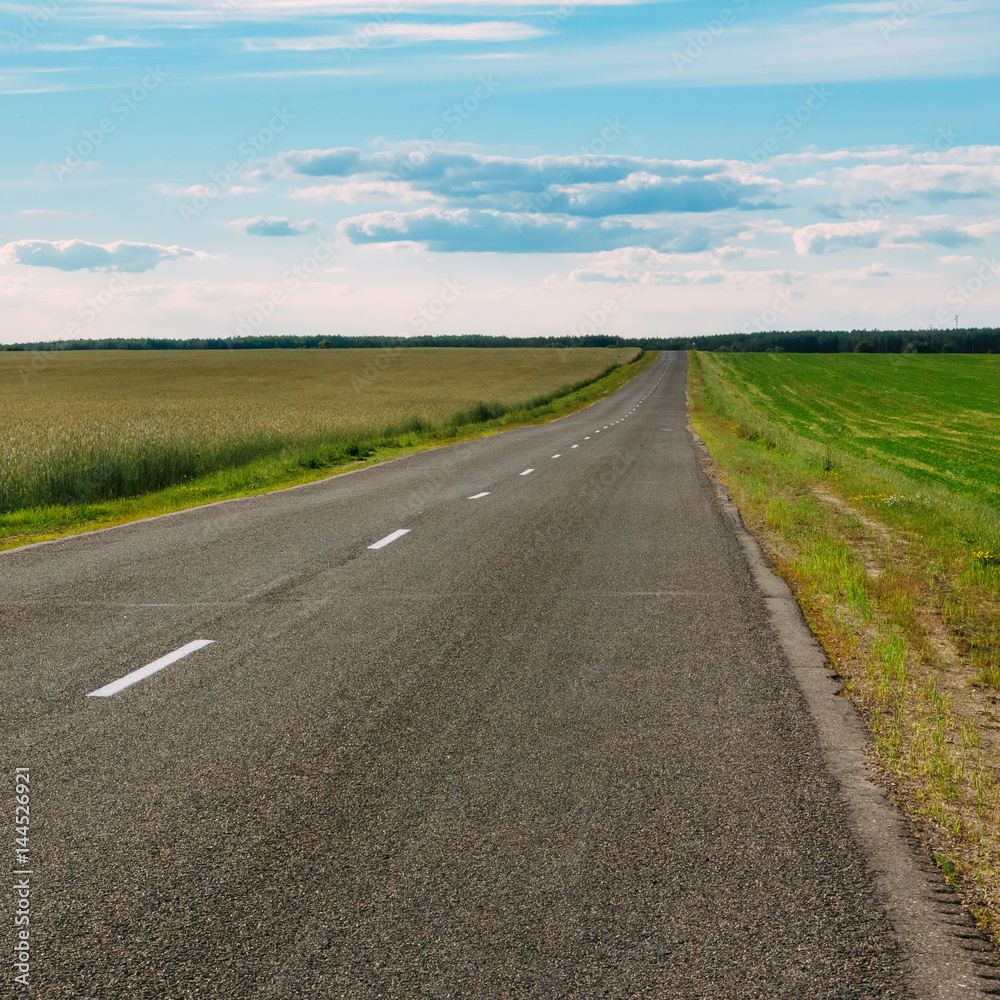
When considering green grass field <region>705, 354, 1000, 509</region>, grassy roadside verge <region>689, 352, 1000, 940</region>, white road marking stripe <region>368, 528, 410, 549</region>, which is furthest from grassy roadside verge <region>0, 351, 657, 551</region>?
green grass field <region>705, 354, 1000, 509</region>

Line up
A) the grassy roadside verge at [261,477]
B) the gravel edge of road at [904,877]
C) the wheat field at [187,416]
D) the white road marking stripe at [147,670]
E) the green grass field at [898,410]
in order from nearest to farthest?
1. the gravel edge of road at [904,877]
2. the white road marking stripe at [147,670]
3. the grassy roadside verge at [261,477]
4. the wheat field at [187,416]
5. the green grass field at [898,410]

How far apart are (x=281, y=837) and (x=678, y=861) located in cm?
155

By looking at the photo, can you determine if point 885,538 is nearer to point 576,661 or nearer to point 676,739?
point 576,661

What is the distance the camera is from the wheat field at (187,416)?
57.7 feet

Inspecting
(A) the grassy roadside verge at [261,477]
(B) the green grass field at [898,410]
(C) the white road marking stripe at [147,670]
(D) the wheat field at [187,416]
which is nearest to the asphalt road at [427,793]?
(C) the white road marking stripe at [147,670]

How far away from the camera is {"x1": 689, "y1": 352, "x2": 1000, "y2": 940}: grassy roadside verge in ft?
14.1

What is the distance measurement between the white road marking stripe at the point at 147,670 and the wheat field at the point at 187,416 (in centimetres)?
1065

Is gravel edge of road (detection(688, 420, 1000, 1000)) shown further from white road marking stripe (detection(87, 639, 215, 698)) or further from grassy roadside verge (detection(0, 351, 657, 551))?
grassy roadside verge (detection(0, 351, 657, 551))

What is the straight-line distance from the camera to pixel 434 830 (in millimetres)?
3957

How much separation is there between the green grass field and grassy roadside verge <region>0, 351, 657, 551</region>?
12.2 meters

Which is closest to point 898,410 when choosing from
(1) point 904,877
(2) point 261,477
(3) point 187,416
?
(3) point 187,416

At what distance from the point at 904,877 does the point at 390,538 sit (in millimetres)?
8547

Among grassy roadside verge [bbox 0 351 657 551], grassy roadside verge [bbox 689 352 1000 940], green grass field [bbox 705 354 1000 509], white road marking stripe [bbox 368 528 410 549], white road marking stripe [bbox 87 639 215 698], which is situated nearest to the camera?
grassy roadside verge [bbox 689 352 1000 940]

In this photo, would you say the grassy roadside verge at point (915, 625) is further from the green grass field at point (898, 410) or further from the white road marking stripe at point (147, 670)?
the green grass field at point (898, 410)
